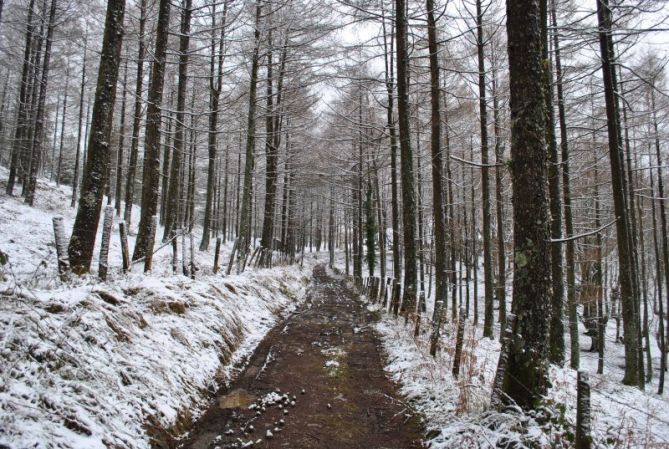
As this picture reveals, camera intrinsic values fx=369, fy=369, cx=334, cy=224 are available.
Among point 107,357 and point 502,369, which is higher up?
point 107,357

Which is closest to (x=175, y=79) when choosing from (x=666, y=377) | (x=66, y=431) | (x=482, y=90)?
(x=482, y=90)

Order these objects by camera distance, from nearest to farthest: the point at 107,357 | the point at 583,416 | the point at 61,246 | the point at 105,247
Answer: the point at 583,416, the point at 107,357, the point at 61,246, the point at 105,247

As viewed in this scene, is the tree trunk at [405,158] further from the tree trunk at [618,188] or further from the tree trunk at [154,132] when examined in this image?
the tree trunk at [154,132]

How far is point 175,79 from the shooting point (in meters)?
20.4

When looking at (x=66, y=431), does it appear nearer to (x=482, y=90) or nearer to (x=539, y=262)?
(x=539, y=262)

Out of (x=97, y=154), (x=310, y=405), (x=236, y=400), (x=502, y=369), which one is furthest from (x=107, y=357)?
(x=502, y=369)

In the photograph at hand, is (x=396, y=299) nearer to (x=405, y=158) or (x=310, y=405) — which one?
(x=405, y=158)

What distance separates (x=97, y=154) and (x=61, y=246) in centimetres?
176

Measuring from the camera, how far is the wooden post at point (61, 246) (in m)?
5.13

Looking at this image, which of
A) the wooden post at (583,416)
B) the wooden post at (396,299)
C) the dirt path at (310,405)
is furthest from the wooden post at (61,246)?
the wooden post at (396,299)

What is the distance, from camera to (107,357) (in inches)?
150

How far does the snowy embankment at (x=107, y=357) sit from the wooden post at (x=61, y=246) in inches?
17.7

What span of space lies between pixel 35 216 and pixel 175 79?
10.3 m

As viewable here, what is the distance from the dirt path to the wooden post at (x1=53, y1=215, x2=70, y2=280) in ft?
10.1
